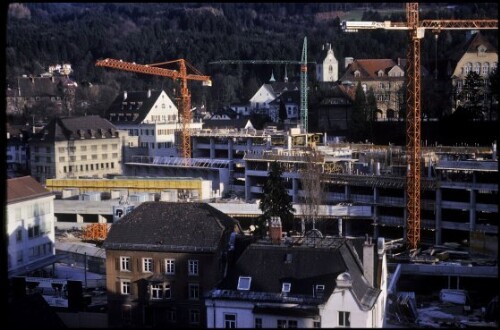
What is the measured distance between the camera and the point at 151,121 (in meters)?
24.7

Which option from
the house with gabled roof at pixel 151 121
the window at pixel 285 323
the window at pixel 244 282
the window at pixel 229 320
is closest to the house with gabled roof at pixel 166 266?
the window at pixel 244 282

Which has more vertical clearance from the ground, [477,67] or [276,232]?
[477,67]

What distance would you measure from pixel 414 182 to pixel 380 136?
7.77m

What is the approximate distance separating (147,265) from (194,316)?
0.70 metres

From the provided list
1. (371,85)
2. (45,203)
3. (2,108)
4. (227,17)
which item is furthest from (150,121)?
(227,17)

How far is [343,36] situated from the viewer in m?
37.8

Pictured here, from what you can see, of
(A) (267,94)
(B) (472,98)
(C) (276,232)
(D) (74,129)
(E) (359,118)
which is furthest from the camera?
(A) (267,94)

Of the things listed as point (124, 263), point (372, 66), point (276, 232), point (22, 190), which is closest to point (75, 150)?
point (372, 66)

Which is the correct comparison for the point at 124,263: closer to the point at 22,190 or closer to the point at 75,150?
the point at 22,190

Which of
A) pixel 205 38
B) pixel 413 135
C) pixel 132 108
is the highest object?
pixel 205 38

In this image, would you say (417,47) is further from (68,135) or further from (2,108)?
(2,108)

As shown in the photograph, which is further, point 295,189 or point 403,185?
point 295,189

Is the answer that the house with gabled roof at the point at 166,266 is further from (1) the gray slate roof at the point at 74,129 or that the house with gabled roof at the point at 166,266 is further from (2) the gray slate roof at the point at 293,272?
(1) the gray slate roof at the point at 74,129

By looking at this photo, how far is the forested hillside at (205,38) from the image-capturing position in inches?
1373
